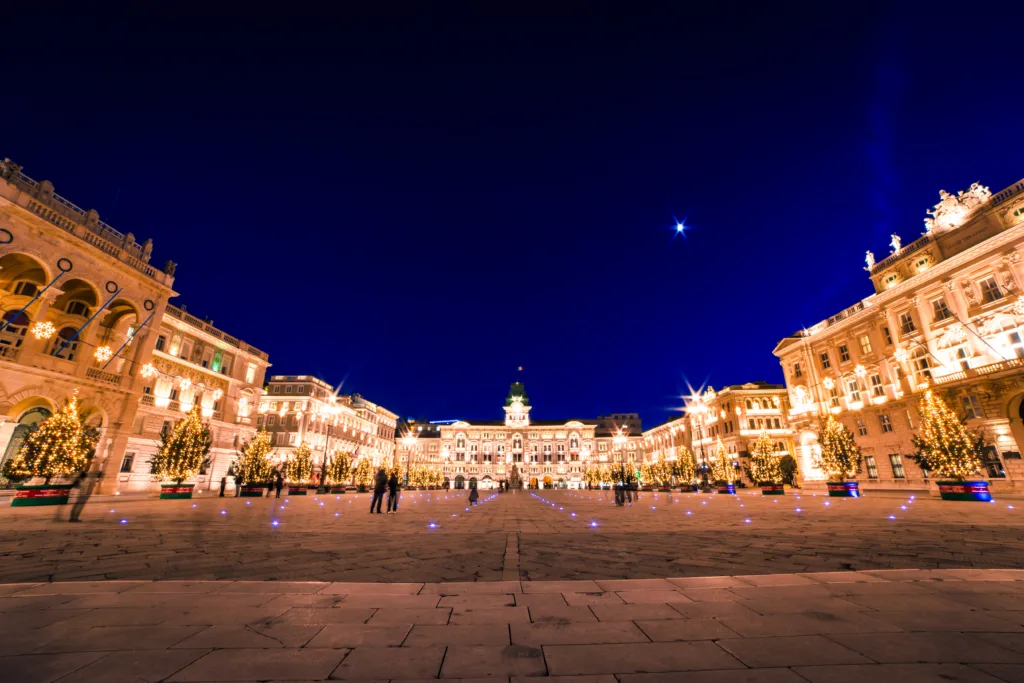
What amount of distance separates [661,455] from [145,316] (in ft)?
286

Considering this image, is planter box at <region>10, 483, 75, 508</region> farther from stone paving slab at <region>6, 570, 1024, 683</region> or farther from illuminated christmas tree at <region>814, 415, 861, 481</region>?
illuminated christmas tree at <region>814, 415, 861, 481</region>

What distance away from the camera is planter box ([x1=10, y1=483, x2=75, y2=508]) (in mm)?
18891

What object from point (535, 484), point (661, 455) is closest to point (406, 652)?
point (661, 455)

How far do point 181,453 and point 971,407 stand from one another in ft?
164

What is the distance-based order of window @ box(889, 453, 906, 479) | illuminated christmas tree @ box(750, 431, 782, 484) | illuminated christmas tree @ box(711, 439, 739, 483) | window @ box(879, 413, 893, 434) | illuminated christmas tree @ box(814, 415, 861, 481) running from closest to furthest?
1. illuminated christmas tree @ box(814, 415, 861, 481)
2. window @ box(889, 453, 906, 479)
3. window @ box(879, 413, 893, 434)
4. illuminated christmas tree @ box(750, 431, 782, 484)
5. illuminated christmas tree @ box(711, 439, 739, 483)

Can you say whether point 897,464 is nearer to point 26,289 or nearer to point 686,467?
point 686,467

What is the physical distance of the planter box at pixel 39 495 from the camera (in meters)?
18.9

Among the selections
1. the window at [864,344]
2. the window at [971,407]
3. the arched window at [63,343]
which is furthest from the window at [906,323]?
the arched window at [63,343]

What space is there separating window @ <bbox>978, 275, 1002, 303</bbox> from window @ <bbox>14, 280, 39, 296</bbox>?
56619 mm

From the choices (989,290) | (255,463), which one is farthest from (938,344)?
(255,463)

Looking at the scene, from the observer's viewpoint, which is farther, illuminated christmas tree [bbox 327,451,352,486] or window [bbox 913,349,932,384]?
illuminated christmas tree [bbox 327,451,352,486]

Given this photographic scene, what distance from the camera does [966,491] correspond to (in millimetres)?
21641

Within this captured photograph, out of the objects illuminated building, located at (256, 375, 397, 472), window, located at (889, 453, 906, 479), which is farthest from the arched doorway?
window, located at (889, 453, 906, 479)

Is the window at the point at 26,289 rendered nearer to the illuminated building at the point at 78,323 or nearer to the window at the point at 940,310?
the illuminated building at the point at 78,323
